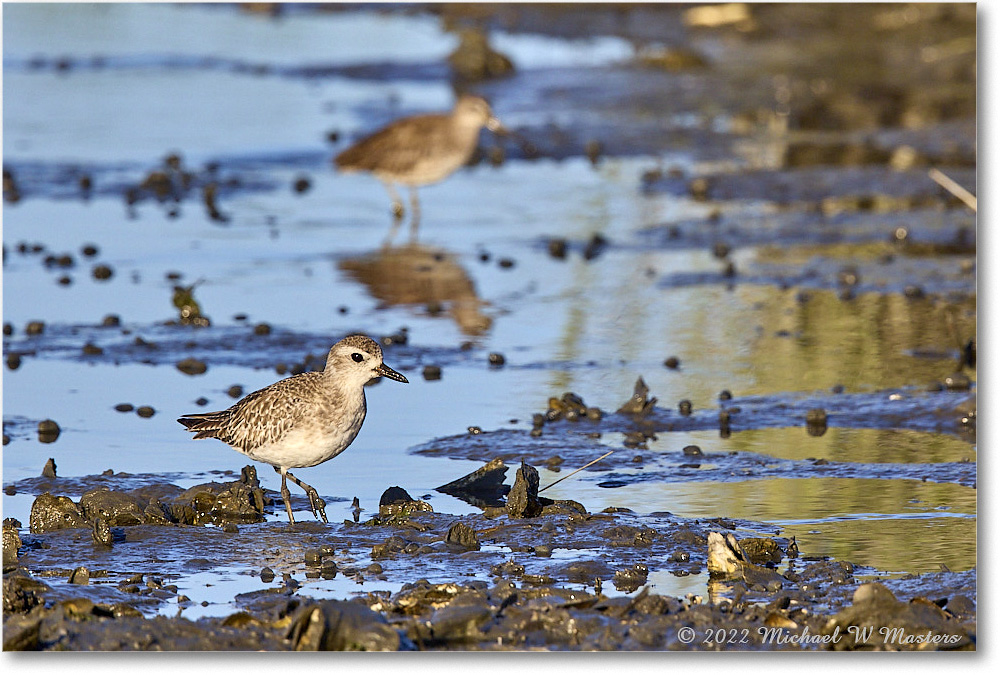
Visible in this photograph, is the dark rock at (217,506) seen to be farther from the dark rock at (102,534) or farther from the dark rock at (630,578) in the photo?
the dark rock at (630,578)

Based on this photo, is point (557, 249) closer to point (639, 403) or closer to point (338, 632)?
point (639, 403)

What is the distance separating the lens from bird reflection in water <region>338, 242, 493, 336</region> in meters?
12.3

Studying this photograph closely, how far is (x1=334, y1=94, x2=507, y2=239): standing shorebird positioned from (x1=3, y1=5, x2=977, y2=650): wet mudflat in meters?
0.50

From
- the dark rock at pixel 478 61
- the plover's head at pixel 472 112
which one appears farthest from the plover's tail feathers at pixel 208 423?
the dark rock at pixel 478 61

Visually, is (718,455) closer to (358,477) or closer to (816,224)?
(358,477)

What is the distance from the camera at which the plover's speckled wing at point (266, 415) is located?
754 centimetres

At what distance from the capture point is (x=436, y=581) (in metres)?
6.52

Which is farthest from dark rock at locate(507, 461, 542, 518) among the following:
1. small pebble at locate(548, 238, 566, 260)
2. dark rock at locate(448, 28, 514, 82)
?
dark rock at locate(448, 28, 514, 82)

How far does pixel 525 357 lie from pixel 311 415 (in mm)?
3749

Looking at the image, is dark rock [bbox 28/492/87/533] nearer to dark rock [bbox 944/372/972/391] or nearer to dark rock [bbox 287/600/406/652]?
dark rock [bbox 287/600/406/652]

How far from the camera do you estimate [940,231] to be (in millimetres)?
14711

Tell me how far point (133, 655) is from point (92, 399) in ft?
14.8

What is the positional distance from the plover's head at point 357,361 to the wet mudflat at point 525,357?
0.72m

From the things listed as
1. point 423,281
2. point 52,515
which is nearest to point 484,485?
point 52,515
